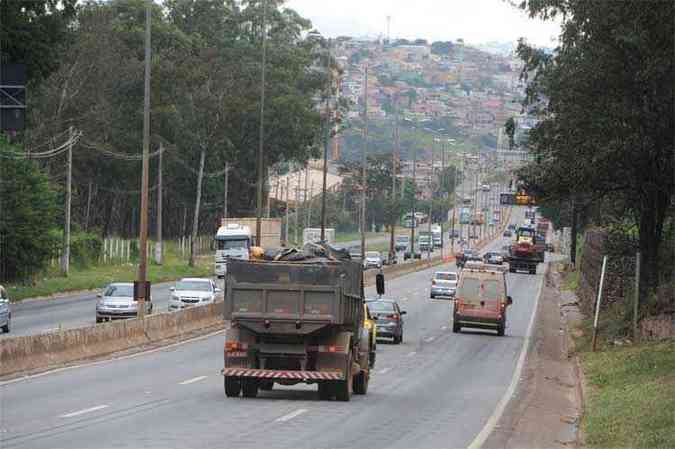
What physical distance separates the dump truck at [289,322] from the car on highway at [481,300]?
28349 mm

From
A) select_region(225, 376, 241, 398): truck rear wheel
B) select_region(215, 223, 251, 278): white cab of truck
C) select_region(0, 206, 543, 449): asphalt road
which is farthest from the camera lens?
select_region(215, 223, 251, 278): white cab of truck

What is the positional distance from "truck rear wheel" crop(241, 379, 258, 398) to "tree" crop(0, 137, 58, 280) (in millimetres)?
41242

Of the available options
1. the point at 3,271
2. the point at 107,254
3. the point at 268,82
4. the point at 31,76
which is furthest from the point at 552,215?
the point at 31,76

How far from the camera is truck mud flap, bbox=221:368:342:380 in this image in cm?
2467

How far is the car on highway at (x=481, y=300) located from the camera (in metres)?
53.2

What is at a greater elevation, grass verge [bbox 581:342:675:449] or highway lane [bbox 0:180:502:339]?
grass verge [bbox 581:342:675:449]

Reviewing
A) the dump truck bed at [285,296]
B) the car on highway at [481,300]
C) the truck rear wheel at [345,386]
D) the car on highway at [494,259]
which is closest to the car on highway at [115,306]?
the car on highway at [481,300]

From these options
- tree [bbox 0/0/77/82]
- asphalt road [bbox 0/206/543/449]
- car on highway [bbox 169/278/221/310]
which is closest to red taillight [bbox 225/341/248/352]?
asphalt road [bbox 0/206/543/449]

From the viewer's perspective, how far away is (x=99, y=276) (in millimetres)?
80562

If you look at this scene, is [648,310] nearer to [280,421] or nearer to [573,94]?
[573,94]

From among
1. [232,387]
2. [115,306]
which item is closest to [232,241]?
[115,306]

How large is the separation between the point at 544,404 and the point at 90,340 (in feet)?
38.7

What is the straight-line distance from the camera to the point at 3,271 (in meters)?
67.7

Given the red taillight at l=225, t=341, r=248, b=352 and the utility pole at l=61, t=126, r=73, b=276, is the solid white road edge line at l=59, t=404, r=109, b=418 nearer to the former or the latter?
the red taillight at l=225, t=341, r=248, b=352
